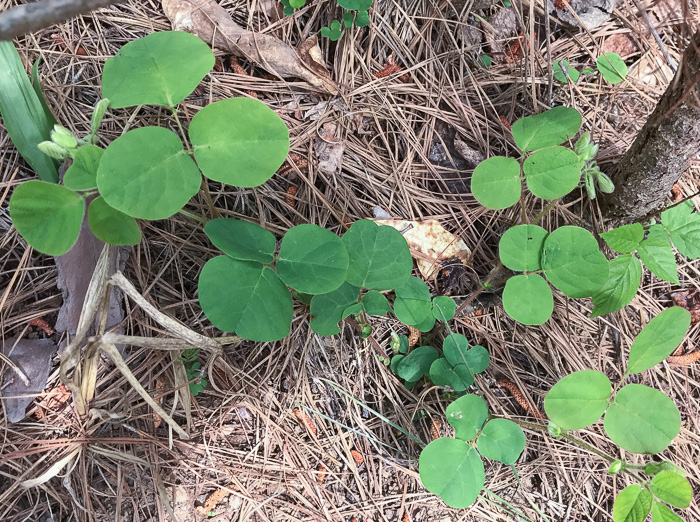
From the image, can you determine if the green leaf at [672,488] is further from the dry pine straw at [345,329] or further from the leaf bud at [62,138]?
the leaf bud at [62,138]

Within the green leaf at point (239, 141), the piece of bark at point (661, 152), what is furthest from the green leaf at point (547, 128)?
the green leaf at point (239, 141)

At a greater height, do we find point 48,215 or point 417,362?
point 48,215

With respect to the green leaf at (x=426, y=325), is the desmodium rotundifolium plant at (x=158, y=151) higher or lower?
higher

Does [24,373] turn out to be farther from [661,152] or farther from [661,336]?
[661,152]

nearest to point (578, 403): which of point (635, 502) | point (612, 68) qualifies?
point (635, 502)

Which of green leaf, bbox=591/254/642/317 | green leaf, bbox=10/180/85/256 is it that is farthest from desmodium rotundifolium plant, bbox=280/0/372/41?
green leaf, bbox=591/254/642/317

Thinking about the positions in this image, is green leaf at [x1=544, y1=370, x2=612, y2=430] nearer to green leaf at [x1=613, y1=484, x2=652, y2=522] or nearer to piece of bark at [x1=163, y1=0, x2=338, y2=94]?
green leaf at [x1=613, y1=484, x2=652, y2=522]
